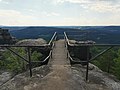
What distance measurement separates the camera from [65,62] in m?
11.6

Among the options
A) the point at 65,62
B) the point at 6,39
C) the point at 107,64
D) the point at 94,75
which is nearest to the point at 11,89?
the point at 94,75

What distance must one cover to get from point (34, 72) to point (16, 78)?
0.86m

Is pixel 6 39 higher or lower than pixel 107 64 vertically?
higher

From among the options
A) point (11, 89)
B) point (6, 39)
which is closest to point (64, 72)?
point (11, 89)

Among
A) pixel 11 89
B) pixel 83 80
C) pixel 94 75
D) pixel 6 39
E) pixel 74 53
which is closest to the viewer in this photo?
pixel 11 89

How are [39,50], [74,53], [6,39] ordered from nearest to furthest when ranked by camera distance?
1. [74,53]
2. [39,50]
3. [6,39]

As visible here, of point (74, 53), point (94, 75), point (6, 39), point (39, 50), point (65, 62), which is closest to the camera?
point (94, 75)

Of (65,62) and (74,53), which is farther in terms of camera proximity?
(74,53)

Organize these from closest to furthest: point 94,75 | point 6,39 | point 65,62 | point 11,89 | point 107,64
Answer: point 11,89
point 94,75
point 65,62
point 107,64
point 6,39

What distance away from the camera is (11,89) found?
768 cm

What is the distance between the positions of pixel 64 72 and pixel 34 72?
4.27 ft

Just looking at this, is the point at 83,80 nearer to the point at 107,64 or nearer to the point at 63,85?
the point at 63,85

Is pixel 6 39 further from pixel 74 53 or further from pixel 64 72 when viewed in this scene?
pixel 64 72

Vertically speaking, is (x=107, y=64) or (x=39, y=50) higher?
(x=39, y=50)
